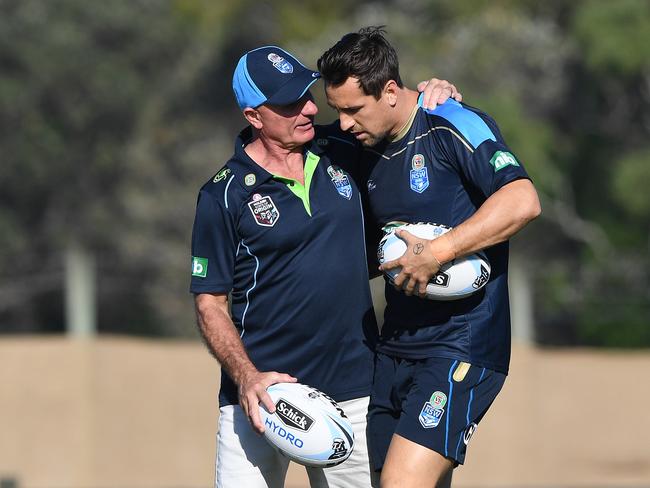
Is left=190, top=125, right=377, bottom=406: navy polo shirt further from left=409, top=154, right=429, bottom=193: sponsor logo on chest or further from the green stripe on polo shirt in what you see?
left=409, top=154, right=429, bottom=193: sponsor logo on chest

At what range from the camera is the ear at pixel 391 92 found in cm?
550

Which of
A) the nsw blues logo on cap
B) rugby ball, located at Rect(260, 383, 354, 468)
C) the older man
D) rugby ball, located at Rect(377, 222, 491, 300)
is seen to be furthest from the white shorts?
the nsw blues logo on cap

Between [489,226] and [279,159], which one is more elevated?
[279,159]

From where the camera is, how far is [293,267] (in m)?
5.83

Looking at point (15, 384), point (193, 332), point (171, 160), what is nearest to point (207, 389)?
point (15, 384)

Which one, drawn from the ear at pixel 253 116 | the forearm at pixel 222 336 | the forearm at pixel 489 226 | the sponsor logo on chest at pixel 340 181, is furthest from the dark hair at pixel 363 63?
the forearm at pixel 222 336

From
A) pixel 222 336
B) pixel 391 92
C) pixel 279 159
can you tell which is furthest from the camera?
pixel 279 159

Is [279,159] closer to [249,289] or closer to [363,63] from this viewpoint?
[249,289]

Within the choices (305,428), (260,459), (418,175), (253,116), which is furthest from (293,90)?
(260,459)

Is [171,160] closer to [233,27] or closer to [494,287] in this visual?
[233,27]

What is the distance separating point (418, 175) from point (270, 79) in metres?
0.80

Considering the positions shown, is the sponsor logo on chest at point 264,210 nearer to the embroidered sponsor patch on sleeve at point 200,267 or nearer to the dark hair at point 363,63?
the embroidered sponsor patch on sleeve at point 200,267

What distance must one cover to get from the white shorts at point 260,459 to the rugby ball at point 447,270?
0.86 m

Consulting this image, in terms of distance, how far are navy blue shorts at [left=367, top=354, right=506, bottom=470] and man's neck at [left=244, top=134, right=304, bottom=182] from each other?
3.18 feet
